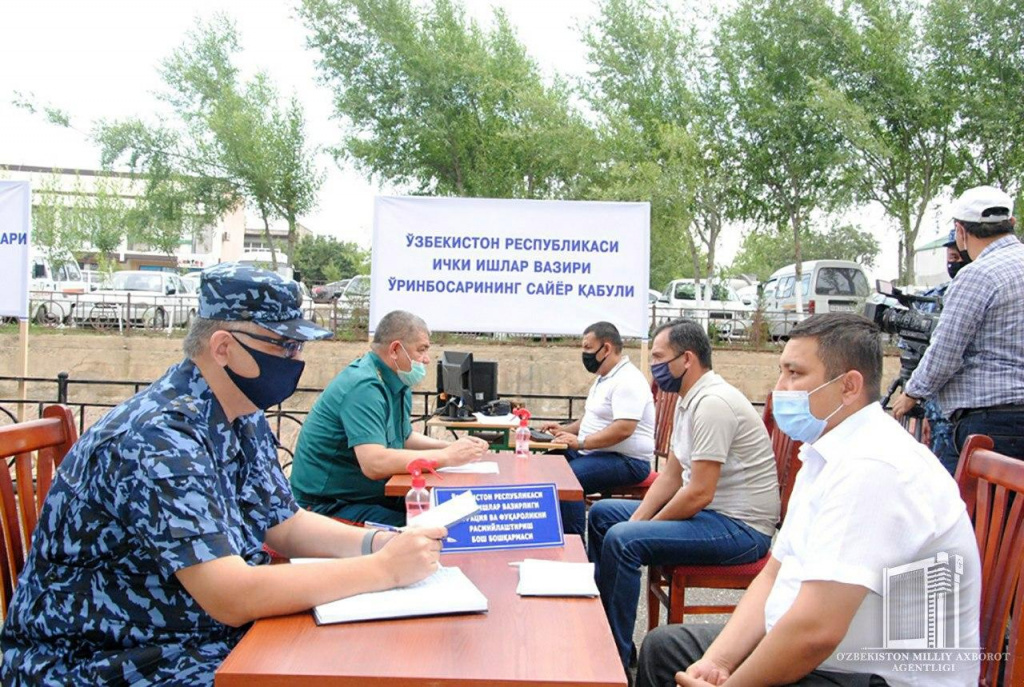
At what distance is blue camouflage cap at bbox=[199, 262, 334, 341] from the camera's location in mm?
2020

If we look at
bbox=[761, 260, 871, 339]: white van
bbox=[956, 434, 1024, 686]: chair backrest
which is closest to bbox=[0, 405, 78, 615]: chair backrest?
bbox=[956, 434, 1024, 686]: chair backrest

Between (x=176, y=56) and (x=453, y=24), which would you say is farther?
(x=176, y=56)

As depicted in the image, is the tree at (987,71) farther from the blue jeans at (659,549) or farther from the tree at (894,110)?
the blue jeans at (659,549)

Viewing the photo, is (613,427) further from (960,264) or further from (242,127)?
(242,127)

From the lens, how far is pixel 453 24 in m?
21.1

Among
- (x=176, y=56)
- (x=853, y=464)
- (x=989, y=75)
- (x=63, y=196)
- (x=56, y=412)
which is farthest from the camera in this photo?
(x=63, y=196)

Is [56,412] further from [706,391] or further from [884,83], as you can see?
[884,83]

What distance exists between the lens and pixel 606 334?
5641mm

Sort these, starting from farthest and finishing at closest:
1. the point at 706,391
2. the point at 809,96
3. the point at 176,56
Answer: the point at 176,56 < the point at 809,96 < the point at 706,391

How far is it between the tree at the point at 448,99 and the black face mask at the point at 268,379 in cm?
1891

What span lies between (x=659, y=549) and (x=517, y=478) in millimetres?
670

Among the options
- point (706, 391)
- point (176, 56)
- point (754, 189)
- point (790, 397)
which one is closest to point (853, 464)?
point (790, 397)

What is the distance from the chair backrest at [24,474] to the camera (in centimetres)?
228

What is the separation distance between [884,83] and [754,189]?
13.1 ft
